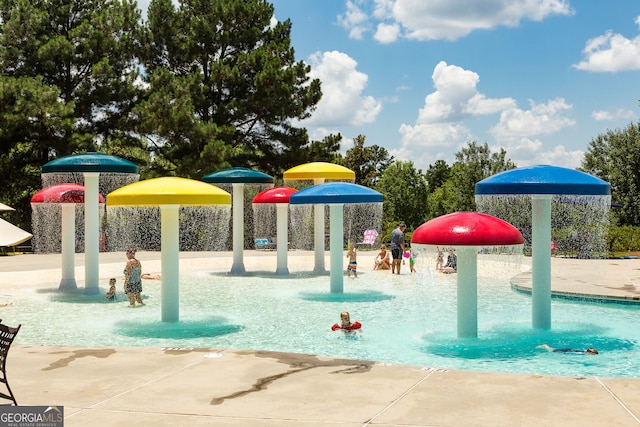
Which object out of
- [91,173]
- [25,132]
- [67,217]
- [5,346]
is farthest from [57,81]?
[5,346]

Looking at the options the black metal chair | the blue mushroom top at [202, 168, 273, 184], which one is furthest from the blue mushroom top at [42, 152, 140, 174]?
the black metal chair

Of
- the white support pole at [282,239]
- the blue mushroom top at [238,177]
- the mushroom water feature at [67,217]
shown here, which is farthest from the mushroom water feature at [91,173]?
the white support pole at [282,239]

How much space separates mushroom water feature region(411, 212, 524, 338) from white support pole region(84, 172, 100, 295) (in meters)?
9.99

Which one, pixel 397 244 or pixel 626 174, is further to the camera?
pixel 626 174

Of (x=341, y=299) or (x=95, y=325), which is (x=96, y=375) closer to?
(x=95, y=325)

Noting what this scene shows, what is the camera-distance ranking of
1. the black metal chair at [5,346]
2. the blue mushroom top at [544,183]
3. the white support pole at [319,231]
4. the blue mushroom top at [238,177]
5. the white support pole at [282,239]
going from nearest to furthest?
the black metal chair at [5,346], the blue mushroom top at [544,183], the white support pole at [319,231], the blue mushroom top at [238,177], the white support pole at [282,239]

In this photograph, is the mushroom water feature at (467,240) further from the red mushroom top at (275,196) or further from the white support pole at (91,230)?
the red mushroom top at (275,196)

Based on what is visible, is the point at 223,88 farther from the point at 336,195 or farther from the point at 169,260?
the point at 169,260

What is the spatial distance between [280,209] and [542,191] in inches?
511

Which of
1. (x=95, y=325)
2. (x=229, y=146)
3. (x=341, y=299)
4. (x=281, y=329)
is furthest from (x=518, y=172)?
(x=229, y=146)

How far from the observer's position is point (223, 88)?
3994 centimetres

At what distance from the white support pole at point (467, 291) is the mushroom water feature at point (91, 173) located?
9522 mm

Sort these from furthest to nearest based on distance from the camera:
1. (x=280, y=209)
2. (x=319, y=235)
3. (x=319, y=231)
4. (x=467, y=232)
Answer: (x=319, y=235) < (x=280, y=209) < (x=319, y=231) < (x=467, y=232)

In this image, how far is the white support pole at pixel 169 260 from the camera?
Answer: 13.5m
